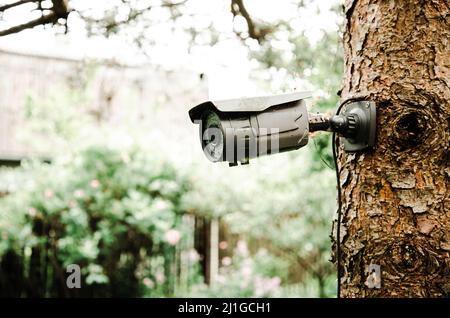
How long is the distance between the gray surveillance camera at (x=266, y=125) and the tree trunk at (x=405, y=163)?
5 centimetres

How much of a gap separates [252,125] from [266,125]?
0.04m

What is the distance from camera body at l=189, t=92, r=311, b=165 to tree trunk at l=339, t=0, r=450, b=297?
19 cm

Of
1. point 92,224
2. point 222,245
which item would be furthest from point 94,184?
point 222,245

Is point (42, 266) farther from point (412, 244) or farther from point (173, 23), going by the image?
point (412, 244)

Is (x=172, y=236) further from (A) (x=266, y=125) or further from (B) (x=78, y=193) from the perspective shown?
(A) (x=266, y=125)

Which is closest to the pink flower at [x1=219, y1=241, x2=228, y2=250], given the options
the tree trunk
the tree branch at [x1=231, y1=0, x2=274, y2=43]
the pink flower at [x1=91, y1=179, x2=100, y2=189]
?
the pink flower at [x1=91, y1=179, x2=100, y2=189]

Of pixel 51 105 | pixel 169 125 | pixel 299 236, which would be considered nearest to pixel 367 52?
pixel 299 236

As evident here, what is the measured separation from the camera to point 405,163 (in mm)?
1203

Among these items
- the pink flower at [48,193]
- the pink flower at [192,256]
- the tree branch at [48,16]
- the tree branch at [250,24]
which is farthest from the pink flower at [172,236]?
the tree branch at [48,16]

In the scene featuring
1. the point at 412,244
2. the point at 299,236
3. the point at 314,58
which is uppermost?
the point at 314,58

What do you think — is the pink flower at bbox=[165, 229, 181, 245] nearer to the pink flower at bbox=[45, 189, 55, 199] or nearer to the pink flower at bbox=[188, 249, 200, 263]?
the pink flower at bbox=[188, 249, 200, 263]

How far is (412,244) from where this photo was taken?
1.18 metres

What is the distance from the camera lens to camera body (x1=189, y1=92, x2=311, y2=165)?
1185 mm
